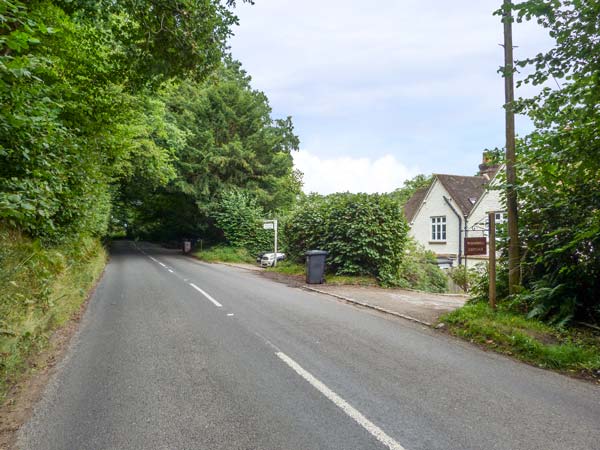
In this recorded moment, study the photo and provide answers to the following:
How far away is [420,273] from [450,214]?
1463cm

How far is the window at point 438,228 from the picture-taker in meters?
31.0

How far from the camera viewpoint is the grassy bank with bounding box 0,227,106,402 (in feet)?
17.2

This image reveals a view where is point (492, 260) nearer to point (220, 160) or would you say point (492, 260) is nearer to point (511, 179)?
point (511, 179)

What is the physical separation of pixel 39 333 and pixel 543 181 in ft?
32.2

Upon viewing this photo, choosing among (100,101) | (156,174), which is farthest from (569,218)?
(156,174)

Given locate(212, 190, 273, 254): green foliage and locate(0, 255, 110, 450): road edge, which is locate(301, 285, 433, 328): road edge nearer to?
locate(0, 255, 110, 450): road edge

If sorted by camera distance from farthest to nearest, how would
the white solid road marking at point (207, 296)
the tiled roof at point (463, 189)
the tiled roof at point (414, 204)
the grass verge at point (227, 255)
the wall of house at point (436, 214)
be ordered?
the tiled roof at point (414, 204) < the wall of house at point (436, 214) < the tiled roof at point (463, 189) < the grass verge at point (227, 255) < the white solid road marking at point (207, 296)

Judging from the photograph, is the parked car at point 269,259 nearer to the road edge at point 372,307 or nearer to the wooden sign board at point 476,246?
the road edge at point 372,307

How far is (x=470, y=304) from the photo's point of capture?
9.42 meters

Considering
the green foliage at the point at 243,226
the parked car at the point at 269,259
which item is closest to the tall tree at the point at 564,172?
the parked car at the point at 269,259

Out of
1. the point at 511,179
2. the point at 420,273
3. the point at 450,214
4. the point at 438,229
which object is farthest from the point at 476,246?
the point at 438,229

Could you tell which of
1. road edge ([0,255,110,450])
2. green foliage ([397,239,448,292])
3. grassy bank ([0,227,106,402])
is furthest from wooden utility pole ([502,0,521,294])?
grassy bank ([0,227,106,402])

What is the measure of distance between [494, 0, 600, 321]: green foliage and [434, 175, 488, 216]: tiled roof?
21651mm

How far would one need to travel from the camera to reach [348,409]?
4.09 m
